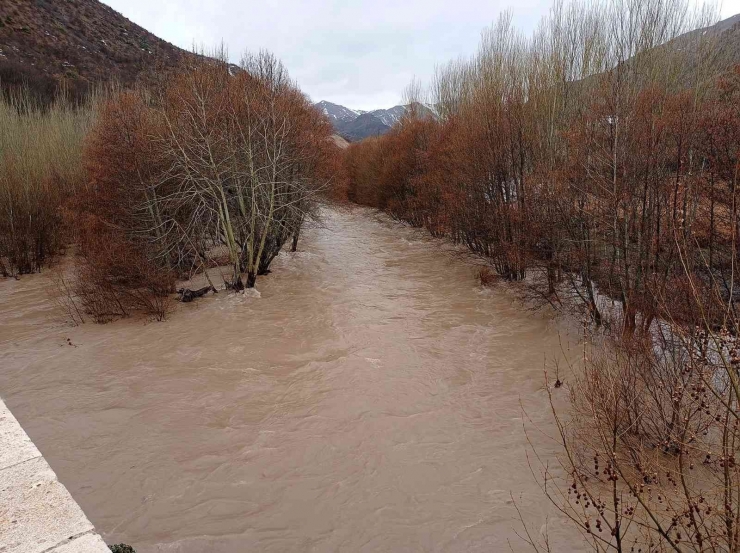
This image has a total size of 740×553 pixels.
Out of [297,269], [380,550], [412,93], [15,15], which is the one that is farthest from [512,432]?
[15,15]

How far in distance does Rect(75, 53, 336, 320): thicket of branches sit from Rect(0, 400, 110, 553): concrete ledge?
34.8 ft

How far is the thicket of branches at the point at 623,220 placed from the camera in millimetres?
4762

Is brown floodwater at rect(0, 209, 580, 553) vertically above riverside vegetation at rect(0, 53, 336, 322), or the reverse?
riverside vegetation at rect(0, 53, 336, 322)

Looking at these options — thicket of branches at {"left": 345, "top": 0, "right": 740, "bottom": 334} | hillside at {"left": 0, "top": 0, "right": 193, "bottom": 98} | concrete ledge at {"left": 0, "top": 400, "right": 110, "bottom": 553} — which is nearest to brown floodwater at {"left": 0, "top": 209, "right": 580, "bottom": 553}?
thicket of branches at {"left": 345, "top": 0, "right": 740, "bottom": 334}

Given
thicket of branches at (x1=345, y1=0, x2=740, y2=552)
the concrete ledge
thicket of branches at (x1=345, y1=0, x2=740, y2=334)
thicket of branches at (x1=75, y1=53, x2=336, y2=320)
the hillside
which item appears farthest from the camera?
the hillside

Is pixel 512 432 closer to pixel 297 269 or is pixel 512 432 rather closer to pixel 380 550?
pixel 380 550

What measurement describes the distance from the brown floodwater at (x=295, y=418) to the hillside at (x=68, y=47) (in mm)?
27625

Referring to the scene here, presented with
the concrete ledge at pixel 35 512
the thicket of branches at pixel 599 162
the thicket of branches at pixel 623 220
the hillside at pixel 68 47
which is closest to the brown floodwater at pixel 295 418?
the thicket of branches at pixel 623 220

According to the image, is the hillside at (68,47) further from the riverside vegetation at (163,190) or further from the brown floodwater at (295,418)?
the brown floodwater at (295,418)

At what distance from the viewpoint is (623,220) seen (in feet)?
33.6

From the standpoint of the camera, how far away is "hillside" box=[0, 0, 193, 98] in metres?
33.4

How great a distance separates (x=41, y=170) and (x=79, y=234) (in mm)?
4335

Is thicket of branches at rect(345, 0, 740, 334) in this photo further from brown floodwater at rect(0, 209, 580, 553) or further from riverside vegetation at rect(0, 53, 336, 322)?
riverside vegetation at rect(0, 53, 336, 322)

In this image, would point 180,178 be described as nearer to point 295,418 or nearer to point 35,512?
point 295,418
